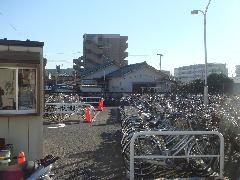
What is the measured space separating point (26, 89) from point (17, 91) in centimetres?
20

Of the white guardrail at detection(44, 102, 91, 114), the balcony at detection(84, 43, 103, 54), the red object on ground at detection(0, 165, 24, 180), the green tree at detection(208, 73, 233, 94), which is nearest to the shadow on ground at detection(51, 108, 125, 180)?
the red object on ground at detection(0, 165, 24, 180)

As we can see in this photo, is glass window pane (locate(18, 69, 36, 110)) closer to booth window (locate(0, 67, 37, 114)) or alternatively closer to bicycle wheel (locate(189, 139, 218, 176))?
booth window (locate(0, 67, 37, 114))

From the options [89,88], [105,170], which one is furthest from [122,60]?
[105,170]

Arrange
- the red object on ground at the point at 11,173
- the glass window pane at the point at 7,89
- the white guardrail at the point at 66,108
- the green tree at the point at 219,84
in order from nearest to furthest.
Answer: the red object on ground at the point at 11,173 < the glass window pane at the point at 7,89 < the white guardrail at the point at 66,108 < the green tree at the point at 219,84

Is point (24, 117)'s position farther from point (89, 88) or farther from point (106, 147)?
point (89, 88)

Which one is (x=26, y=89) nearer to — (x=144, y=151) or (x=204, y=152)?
(x=144, y=151)

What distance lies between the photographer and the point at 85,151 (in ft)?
31.8

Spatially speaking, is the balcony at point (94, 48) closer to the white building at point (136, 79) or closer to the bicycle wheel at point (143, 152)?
the white building at point (136, 79)

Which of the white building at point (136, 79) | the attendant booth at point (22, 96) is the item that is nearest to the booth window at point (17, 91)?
the attendant booth at point (22, 96)

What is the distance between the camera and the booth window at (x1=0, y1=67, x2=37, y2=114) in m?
7.28

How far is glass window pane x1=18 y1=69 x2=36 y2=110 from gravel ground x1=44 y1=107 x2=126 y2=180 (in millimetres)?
1381

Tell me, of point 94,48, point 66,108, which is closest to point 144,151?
point 66,108

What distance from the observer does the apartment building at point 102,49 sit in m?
73.4

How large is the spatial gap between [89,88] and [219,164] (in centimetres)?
3397
